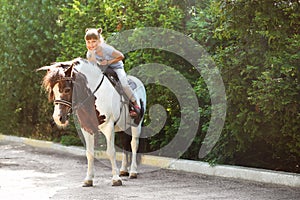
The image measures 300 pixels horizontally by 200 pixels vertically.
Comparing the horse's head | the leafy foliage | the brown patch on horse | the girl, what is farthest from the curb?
the horse's head

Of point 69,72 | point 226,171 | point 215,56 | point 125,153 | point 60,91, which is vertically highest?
point 215,56

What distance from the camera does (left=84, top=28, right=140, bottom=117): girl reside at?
10969mm

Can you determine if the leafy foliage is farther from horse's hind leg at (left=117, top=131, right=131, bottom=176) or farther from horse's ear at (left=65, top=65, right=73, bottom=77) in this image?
horse's ear at (left=65, top=65, right=73, bottom=77)

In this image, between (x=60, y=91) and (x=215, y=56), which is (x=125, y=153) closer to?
(x=215, y=56)

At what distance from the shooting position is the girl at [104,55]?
10969 mm

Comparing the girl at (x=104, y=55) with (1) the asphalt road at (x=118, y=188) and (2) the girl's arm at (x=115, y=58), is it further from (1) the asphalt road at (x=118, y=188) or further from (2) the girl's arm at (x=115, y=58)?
(1) the asphalt road at (x=118, y=188)

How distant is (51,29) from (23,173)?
25.0 feet

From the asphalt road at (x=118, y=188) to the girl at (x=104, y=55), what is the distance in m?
1.54

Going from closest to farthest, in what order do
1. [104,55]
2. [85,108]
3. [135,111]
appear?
[85,108]
[104,55]
[135,111]

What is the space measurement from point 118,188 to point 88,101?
4.89ft

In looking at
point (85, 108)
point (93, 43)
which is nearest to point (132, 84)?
point (93, 43)

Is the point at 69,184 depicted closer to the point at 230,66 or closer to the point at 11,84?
the point at 230,66

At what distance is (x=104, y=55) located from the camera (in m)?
11.3

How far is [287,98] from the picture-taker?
10.0 m
